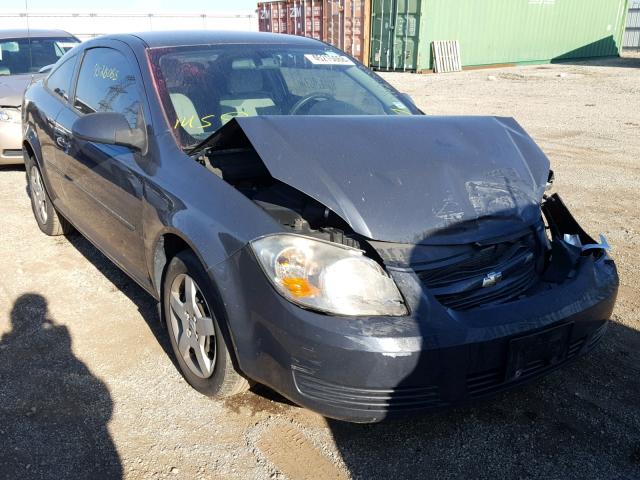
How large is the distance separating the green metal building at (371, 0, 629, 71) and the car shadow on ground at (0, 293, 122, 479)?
1936 centimetres

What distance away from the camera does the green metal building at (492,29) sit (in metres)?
20.9

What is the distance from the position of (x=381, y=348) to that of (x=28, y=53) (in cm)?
809

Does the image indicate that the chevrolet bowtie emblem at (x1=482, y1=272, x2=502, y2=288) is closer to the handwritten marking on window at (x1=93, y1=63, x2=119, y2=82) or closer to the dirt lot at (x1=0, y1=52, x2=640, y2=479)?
the dirt lot at (x1=0, y1=52, x2=640, y2=479)

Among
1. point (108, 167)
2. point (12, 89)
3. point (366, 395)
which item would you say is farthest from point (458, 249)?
point (12, 89)

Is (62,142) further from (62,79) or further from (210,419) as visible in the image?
(210,419)

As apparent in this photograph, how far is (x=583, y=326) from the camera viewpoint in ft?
8.20

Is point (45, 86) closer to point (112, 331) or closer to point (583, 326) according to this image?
point (112, 331)

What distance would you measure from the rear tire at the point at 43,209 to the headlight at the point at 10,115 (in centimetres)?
212

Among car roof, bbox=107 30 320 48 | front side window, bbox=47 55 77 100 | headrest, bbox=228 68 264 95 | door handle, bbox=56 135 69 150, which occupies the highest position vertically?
car roof, bbox=107 30 320 48

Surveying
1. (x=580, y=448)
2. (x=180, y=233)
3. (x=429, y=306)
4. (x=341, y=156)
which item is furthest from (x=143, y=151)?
(x=580, y=448)

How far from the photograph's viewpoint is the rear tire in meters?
4.90

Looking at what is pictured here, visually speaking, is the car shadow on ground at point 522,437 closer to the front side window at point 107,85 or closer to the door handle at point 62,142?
the front side window at point 107,85

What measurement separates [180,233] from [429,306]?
1.11 meters

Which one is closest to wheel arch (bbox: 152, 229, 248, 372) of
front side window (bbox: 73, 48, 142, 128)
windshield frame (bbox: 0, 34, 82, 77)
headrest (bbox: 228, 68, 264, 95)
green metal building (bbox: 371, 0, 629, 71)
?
front side window (bbox: 73, 48, 142, 128)
